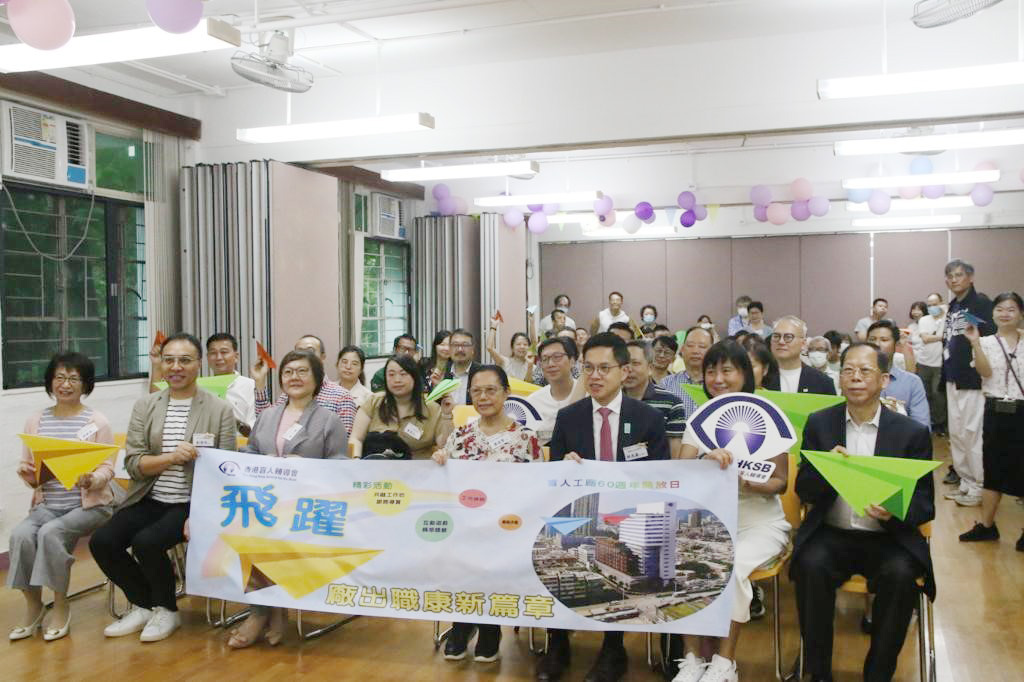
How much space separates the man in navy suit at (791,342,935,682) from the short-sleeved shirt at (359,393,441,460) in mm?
1842

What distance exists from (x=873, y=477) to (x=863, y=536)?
37 centimetres

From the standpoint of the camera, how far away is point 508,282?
10.8 metres

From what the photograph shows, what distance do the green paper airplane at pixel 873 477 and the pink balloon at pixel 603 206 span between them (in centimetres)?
693

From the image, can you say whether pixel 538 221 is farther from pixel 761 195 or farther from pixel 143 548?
pixel 143 548

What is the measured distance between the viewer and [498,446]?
3.57 metres

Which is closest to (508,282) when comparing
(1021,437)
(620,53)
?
(620,53)

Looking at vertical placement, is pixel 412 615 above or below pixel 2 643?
above

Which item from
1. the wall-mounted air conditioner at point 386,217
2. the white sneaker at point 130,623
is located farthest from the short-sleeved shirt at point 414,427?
the wall-mounted air conditioner at point 386,217

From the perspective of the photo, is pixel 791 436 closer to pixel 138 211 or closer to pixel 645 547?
pixel 645 547

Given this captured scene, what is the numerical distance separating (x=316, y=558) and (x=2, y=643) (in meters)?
1.58

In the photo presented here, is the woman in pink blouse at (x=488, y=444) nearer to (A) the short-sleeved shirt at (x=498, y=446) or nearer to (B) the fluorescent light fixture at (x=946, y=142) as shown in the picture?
(A) the short-sleeved shirt at (x=498, y=446)

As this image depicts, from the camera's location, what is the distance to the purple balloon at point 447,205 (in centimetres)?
1013

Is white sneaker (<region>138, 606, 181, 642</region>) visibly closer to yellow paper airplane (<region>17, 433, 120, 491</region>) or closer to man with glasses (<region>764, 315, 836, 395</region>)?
yellow paper airplane (<region>17, 433, 120, 491</region>)

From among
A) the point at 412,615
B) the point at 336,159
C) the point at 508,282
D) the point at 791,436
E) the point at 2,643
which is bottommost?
the point at 2,643
